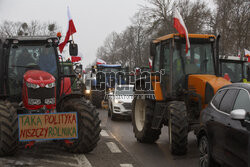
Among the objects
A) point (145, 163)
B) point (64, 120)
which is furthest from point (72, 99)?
point (145, 163)

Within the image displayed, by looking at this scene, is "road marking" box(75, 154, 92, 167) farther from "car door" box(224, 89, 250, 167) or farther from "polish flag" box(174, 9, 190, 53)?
"polish flag" box(174, 9, 190, 53)

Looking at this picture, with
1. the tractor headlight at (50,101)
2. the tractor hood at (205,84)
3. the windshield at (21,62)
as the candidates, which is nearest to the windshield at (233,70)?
the tractor hood at (205,84)

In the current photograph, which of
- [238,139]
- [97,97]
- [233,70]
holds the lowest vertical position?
[97,97]

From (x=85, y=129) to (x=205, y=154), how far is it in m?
2.59

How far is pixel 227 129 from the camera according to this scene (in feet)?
18.4

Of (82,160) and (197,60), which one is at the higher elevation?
(197,60)

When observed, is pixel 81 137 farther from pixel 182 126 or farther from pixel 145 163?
pixel 182 126

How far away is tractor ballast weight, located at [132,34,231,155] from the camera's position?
8.22m

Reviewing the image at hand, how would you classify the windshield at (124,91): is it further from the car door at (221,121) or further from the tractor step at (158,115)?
the car door at (221,121)

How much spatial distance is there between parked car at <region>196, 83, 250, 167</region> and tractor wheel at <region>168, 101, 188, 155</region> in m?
1.12

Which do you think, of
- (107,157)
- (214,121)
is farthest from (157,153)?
(214,121)

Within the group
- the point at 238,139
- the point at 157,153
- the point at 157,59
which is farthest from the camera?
the point at 157,59

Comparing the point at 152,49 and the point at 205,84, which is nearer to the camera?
the point at 205,84

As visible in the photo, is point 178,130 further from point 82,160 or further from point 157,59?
point 157,59
